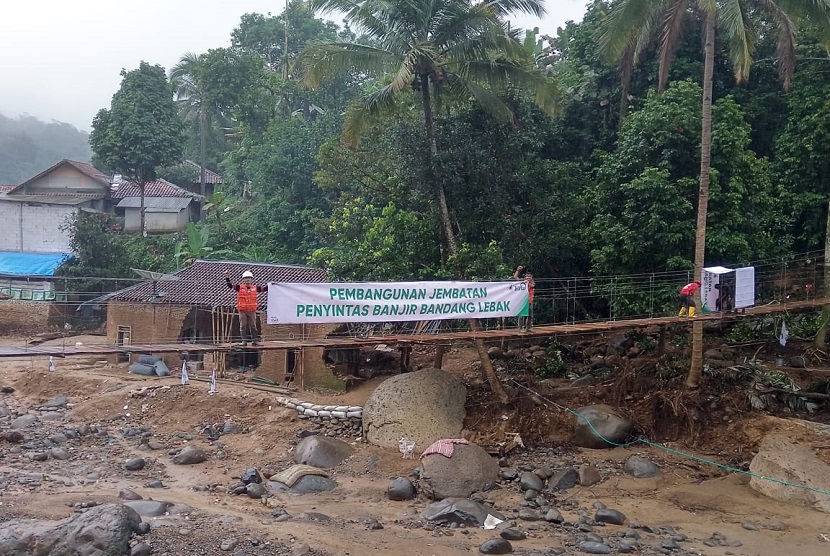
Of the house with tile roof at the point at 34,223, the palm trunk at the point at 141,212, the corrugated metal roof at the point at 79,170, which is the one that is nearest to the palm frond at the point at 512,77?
the palm trunk at the point at 141,212

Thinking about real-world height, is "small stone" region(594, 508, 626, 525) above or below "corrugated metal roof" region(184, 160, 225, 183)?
below

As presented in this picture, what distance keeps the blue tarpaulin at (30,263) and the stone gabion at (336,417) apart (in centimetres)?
1700

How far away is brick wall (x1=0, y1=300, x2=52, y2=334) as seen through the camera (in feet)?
92.3

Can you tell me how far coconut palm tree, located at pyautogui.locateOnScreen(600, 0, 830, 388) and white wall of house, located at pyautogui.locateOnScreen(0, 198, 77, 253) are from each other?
24707 mm

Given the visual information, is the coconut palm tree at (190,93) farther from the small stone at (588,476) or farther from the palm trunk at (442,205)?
the small stone at (588,476)

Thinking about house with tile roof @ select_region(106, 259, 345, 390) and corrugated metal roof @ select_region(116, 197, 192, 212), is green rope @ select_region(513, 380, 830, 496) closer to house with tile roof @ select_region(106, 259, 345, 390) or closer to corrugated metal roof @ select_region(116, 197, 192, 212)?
house with tile roof @ select_region(106, 259, 345, 390)

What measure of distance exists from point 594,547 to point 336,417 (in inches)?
277

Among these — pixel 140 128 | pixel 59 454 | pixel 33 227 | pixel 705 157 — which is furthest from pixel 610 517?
pixel 33 227

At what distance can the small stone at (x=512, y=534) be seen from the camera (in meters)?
12.4

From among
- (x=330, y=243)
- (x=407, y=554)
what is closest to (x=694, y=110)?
(x=407, y=554)

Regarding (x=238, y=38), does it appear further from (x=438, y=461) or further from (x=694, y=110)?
(x=438, y=461)

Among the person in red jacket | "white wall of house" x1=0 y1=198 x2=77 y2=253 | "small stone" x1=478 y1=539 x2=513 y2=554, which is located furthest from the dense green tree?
"small stone" x1=478 y1=539 x2=513 y2=554

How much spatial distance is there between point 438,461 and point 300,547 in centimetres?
354

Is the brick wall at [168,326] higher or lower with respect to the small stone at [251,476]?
higher
